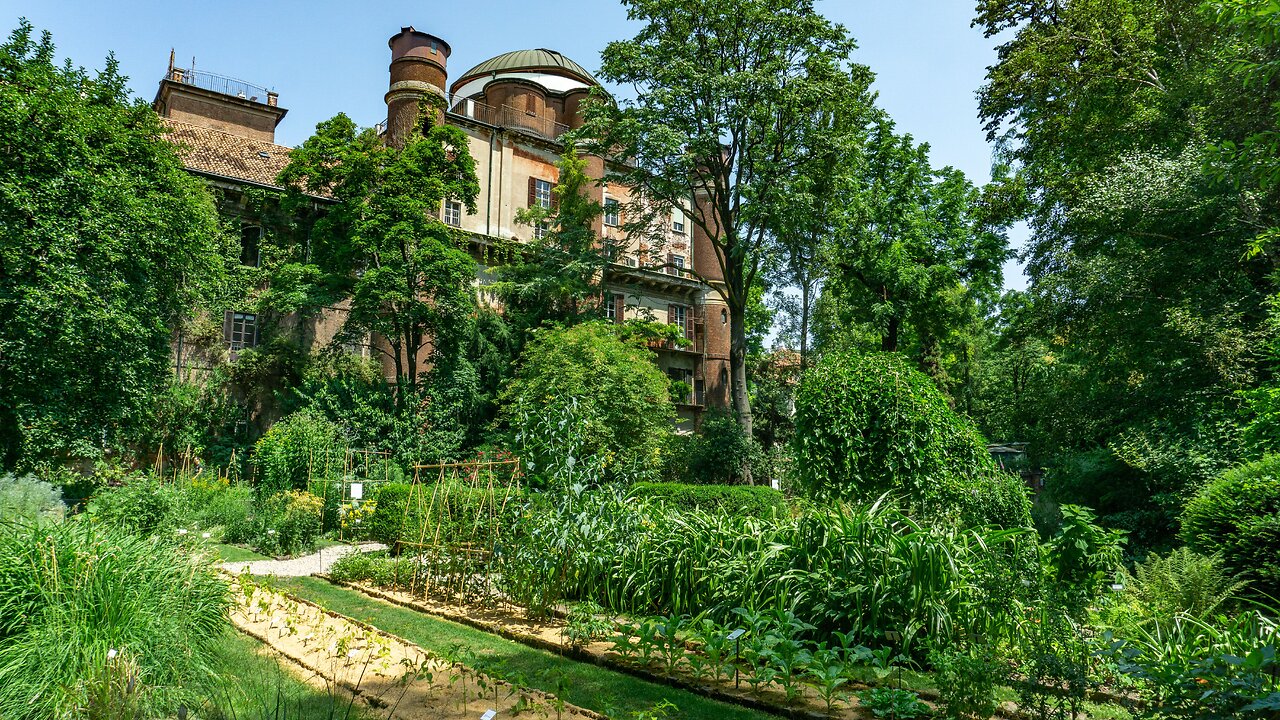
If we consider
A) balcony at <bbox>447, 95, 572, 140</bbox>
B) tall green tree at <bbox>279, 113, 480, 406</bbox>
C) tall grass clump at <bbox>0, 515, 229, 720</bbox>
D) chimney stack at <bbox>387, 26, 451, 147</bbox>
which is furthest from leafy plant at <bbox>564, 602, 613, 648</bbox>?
balcony at <bbox>447, 95, 572, 140</bbox>

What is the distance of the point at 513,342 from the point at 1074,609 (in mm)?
24020

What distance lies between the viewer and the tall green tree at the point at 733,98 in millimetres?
23156

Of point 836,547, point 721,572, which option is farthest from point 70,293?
point 836,547

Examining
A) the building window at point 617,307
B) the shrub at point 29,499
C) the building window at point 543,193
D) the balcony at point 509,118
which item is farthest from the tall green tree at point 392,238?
the shrub at point 29,499

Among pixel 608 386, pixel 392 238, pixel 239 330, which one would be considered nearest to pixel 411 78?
pixel 392 238

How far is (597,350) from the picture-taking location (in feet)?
80.2

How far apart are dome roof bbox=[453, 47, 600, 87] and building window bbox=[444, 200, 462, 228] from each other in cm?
1061

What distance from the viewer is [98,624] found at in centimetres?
517

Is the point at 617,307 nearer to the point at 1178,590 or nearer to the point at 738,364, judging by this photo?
the point at 738,364

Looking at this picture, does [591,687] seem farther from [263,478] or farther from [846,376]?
[263,478]

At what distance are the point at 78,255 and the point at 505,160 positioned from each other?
1803 centimetres

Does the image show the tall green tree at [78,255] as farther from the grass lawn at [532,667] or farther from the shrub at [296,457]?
the grass lawn at [532,667]

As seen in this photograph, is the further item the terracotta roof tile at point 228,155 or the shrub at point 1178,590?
the terracotta roof tile at point 228,155

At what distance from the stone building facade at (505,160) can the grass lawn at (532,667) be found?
17315 mm
